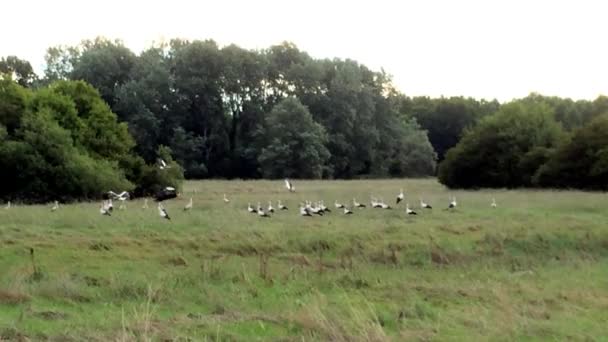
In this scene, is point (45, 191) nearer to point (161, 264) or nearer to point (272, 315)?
point (161, 264)

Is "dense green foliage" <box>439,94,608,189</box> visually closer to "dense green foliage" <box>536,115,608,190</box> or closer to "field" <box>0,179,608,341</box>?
"dense green foliage" <box>536,115,608,190</box>

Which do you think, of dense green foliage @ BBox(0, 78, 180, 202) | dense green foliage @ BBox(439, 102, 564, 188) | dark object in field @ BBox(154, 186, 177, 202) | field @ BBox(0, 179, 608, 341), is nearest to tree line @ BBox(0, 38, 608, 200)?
dense green foliage @ BBox(439, 102, 564, 188)

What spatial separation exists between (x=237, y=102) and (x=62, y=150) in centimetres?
4962

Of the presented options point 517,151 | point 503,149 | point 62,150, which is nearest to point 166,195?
point 62,150

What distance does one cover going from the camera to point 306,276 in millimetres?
16953

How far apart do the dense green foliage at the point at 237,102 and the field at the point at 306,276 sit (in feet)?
167

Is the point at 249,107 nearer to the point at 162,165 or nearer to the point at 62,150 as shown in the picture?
the point at 162,165

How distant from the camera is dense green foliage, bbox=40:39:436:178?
81.3m

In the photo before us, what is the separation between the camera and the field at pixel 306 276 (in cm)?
1048

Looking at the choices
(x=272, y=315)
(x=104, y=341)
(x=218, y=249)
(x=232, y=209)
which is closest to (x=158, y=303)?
(x=272, y=315)

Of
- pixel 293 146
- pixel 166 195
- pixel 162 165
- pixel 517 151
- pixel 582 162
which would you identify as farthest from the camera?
pixel 293 146

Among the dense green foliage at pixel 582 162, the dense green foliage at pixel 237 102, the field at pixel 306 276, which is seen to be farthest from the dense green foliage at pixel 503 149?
the field at pixel 306 276

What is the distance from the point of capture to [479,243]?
2317cm

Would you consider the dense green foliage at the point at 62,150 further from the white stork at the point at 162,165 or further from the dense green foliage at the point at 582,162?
the dense green foliage at the point at 582,162
